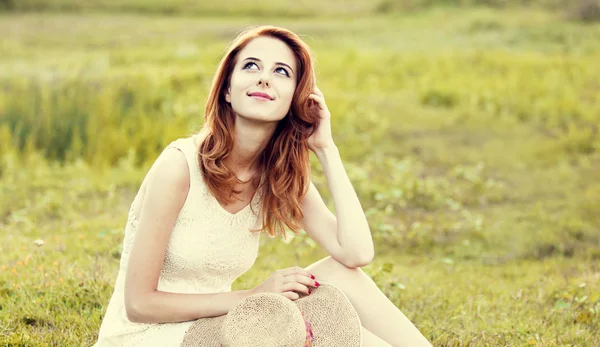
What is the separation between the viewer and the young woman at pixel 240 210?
112 inches

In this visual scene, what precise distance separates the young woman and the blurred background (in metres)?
0.72

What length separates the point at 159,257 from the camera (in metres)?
2.81

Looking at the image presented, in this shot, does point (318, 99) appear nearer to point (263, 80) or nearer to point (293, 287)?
point (263, 80)

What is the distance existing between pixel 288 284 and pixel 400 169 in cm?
431

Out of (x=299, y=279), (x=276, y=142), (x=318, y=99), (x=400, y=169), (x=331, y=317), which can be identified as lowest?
(x=400, y=169)

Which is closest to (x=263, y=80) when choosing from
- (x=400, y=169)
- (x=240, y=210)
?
(x=240, y=210)

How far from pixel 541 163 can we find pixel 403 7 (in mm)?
13376

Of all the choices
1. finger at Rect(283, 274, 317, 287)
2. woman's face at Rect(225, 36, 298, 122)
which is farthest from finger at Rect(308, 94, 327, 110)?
finger at Rect(283, 274, 317, 287)

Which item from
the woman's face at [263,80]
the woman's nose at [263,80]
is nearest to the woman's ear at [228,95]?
the woman's face at [263,80]

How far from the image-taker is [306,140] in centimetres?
329

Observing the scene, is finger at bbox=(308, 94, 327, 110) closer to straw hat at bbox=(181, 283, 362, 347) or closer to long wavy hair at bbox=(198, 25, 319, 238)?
long wavy hair at bbox=(198, 25, 319, 238)

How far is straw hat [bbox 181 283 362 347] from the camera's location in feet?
8.34

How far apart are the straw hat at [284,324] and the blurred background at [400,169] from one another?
91cm

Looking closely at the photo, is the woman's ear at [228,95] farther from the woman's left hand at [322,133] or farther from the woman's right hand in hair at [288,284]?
the woman's right hand in hair at [288,284]
